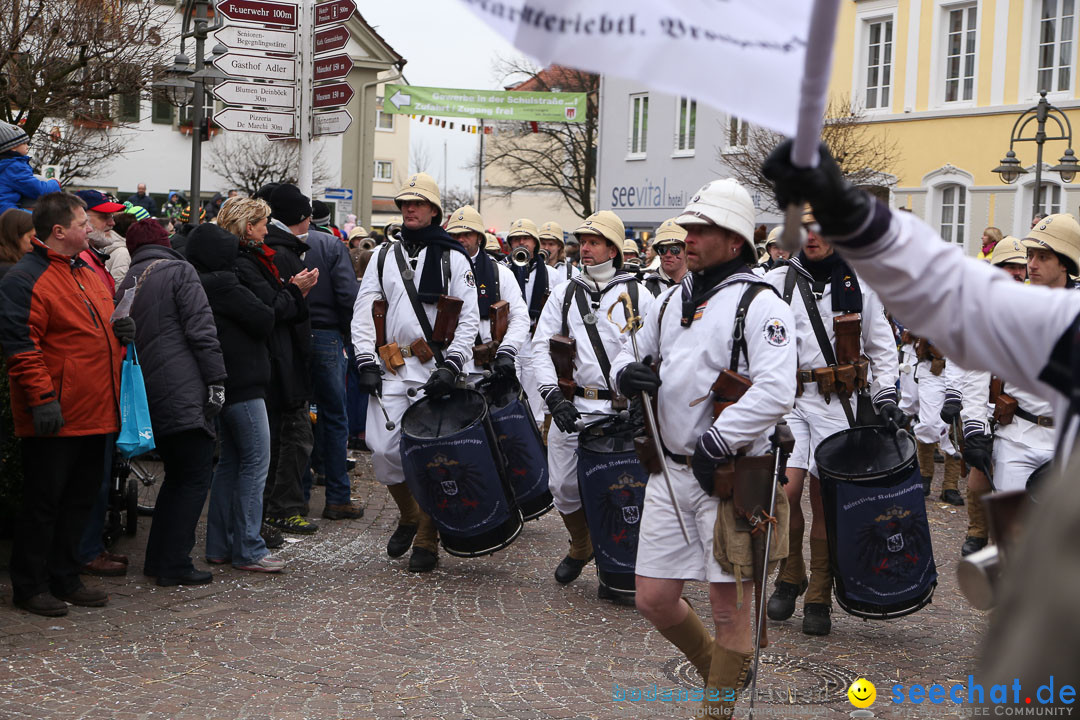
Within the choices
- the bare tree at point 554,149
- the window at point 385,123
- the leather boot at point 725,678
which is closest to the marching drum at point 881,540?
the leather boot at point 725,678

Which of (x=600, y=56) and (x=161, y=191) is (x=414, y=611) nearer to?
(x=600, y=56)

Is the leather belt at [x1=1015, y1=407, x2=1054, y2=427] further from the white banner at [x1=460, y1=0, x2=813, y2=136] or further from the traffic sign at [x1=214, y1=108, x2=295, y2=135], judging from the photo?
the traffic sign at [x1=214, y1=108, x2=295, y2=135]

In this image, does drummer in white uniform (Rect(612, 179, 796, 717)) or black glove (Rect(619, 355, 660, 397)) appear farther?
black glove (Rect(619, 355, 660, 397))

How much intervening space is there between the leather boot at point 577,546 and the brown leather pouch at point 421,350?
4.23 ft

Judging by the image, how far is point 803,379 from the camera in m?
6.69

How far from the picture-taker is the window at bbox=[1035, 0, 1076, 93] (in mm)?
25250

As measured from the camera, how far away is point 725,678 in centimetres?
466

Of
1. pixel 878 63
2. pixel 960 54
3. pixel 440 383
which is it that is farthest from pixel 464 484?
pixel 878 63

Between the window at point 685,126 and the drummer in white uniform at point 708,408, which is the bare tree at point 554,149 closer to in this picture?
the window at point 685,126

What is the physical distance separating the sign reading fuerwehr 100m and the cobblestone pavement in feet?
92.4

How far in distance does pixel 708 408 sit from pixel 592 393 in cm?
264

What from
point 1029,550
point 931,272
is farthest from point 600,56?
→ point 1029,550

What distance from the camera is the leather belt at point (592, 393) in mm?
7429

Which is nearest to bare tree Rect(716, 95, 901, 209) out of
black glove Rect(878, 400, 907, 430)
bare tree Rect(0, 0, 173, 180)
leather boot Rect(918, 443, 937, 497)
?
bare tree Rect(0, 0, 173, 180)
